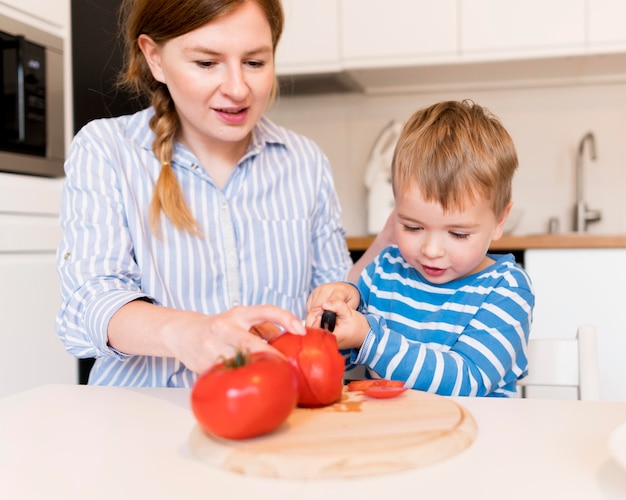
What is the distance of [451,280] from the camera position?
1.17m

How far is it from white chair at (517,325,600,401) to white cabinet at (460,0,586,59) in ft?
5.36

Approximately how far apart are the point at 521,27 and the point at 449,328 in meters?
1.73

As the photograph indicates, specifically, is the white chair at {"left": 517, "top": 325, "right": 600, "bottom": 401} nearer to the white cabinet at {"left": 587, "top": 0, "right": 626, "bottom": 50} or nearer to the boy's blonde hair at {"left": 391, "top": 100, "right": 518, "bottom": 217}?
the boy's blonde hair at {"left": 391, "top": 100, "right": 518, "bottom": 217}

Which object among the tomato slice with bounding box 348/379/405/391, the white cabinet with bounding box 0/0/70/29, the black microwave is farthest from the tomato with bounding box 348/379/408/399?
Answer: the white cabinet with bounding box 0/0/70/29

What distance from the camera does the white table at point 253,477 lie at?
22.8 inches

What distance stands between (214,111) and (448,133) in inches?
16.5

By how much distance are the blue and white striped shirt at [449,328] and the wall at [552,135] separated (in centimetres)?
174

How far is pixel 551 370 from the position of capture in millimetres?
1151

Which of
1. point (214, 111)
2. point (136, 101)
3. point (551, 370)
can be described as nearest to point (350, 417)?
point (551, 370)

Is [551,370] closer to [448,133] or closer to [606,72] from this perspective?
[448,133]

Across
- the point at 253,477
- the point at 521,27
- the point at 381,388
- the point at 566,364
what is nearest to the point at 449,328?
the point at 566,364

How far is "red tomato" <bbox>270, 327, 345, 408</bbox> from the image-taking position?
0.78 m

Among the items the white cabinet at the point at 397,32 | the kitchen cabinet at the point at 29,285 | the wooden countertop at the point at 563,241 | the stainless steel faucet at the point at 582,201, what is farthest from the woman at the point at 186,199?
the stainless steel faucet at the point at 582,201

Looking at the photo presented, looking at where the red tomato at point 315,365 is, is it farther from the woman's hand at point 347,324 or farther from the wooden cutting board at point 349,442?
the woman's hand at point 347,324
